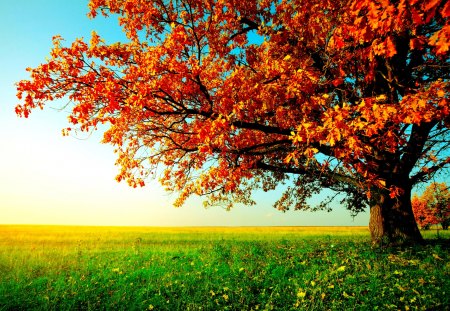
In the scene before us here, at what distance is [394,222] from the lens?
14625 mm

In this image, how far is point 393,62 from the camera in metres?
12.4


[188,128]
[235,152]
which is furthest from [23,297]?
[188,128]

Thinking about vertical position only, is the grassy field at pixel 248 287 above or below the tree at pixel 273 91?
below

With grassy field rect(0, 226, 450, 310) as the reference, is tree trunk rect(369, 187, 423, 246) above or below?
above

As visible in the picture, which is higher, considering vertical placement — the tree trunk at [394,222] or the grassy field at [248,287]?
the tree trunk at [394,222]

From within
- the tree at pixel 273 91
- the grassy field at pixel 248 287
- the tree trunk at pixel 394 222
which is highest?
the tree at pixel 273 91

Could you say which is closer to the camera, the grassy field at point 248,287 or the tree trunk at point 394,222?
the grassy field at point 248,287

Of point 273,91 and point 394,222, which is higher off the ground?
point 273,91

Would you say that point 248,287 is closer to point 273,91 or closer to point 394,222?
point 273,91

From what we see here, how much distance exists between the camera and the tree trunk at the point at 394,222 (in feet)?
46.9

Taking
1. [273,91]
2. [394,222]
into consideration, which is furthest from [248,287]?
[394,222]

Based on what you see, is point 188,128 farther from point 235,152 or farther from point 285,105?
point 285,105

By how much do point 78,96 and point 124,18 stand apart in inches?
187

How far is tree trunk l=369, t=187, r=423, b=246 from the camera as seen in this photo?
1430 centimetres
